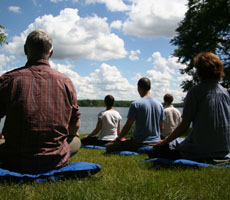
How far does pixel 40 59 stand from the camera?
303 cm

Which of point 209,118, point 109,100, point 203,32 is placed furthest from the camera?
point 203,32

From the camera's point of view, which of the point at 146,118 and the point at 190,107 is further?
the point at 146,118

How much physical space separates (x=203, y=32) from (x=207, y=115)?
1716 centimetres

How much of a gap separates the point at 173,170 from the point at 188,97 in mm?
1086

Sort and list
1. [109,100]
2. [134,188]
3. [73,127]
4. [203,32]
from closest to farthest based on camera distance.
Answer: [134,188], [73,127], [109,100], [203,32]

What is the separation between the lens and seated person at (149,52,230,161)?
3.57 metres

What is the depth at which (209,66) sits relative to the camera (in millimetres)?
3646

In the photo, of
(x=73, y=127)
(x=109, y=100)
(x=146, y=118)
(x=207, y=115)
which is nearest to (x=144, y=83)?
(x=146, y=118)

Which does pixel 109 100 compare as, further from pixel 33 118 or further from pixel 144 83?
pixel 33 118

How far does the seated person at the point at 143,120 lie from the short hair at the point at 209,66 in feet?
6.76

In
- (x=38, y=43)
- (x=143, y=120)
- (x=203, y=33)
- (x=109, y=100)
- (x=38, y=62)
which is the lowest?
(x=143, y=120)

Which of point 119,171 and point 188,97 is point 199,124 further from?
point 119,171

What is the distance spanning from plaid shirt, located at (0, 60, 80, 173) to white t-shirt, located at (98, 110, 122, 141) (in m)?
4.37

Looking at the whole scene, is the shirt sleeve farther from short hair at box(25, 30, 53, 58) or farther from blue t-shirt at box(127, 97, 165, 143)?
short hair at box(25, 30, 53, 58)
